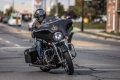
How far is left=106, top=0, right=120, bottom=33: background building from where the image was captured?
2082 inches

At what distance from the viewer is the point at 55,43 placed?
40.7 ft

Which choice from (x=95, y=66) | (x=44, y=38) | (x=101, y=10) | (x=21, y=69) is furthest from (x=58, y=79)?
(x=101, y=10)

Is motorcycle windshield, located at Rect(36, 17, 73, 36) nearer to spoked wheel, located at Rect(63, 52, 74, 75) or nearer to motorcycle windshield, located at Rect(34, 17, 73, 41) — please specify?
motorcycle windshield, located at Rect(34, 17, 73, 41)

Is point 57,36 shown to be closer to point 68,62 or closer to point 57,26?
point 57,26

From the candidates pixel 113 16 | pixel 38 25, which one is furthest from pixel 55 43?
pixel 113 16

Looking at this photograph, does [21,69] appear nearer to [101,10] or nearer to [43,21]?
[43,21]

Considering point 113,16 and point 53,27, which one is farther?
point 113,16

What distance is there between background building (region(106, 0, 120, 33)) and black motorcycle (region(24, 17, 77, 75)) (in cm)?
4009

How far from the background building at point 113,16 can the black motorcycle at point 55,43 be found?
4009 cm

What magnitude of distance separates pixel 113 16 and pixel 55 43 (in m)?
43.1

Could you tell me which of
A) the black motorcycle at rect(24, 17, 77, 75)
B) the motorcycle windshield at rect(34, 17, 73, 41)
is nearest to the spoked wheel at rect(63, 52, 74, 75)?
the black motorcycle at rect(24, 17, 77, 75)

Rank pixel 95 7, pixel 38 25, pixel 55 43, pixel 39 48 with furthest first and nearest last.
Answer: pixel 95 7 < pixel 38 25 < pixel 39 48 < pixel 55 43

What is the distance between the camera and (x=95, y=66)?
15.2 metres

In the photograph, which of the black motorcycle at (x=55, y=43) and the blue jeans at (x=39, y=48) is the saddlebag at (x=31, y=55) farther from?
the black motorcycle at (x=55, y=43)
